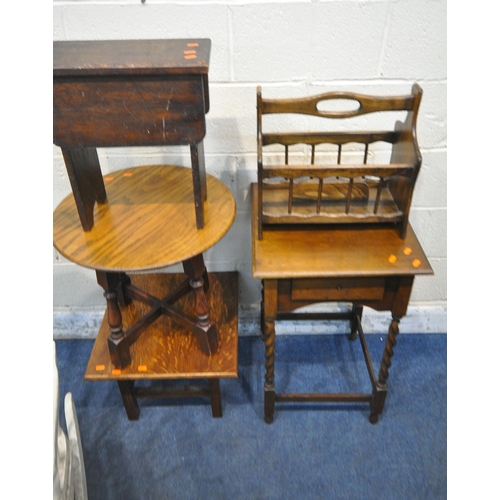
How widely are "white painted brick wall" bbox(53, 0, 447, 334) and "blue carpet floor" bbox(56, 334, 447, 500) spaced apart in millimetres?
773

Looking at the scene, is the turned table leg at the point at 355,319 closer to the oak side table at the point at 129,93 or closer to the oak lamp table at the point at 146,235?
the oak lamp table at the point at 146,235

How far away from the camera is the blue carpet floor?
5.08ft

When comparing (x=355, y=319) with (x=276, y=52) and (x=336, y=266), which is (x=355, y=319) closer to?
(x=336, y=266)

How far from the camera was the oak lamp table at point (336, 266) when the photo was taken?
122 cm

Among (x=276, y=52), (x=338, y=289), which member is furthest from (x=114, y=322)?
(x=276, y=52)

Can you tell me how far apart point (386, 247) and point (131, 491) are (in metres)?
1.16

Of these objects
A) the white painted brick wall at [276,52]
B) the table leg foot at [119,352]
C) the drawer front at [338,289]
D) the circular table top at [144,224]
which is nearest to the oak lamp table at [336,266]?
the drawer front at [338,289]

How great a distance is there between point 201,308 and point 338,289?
41 centimetres

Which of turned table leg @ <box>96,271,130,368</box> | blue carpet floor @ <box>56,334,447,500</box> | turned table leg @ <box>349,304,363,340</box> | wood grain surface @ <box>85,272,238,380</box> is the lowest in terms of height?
blue carpet floor @ <box>56,334,447,500</box>

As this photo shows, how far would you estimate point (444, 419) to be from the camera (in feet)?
5.65

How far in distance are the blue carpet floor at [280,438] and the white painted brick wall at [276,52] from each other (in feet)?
2.53

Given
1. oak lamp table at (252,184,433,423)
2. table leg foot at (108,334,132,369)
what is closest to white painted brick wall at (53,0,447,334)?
oak lamp table at (252,184,433,423)

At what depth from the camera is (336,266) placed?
123 cm

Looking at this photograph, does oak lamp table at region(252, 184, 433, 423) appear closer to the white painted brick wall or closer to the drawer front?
the drawer front
